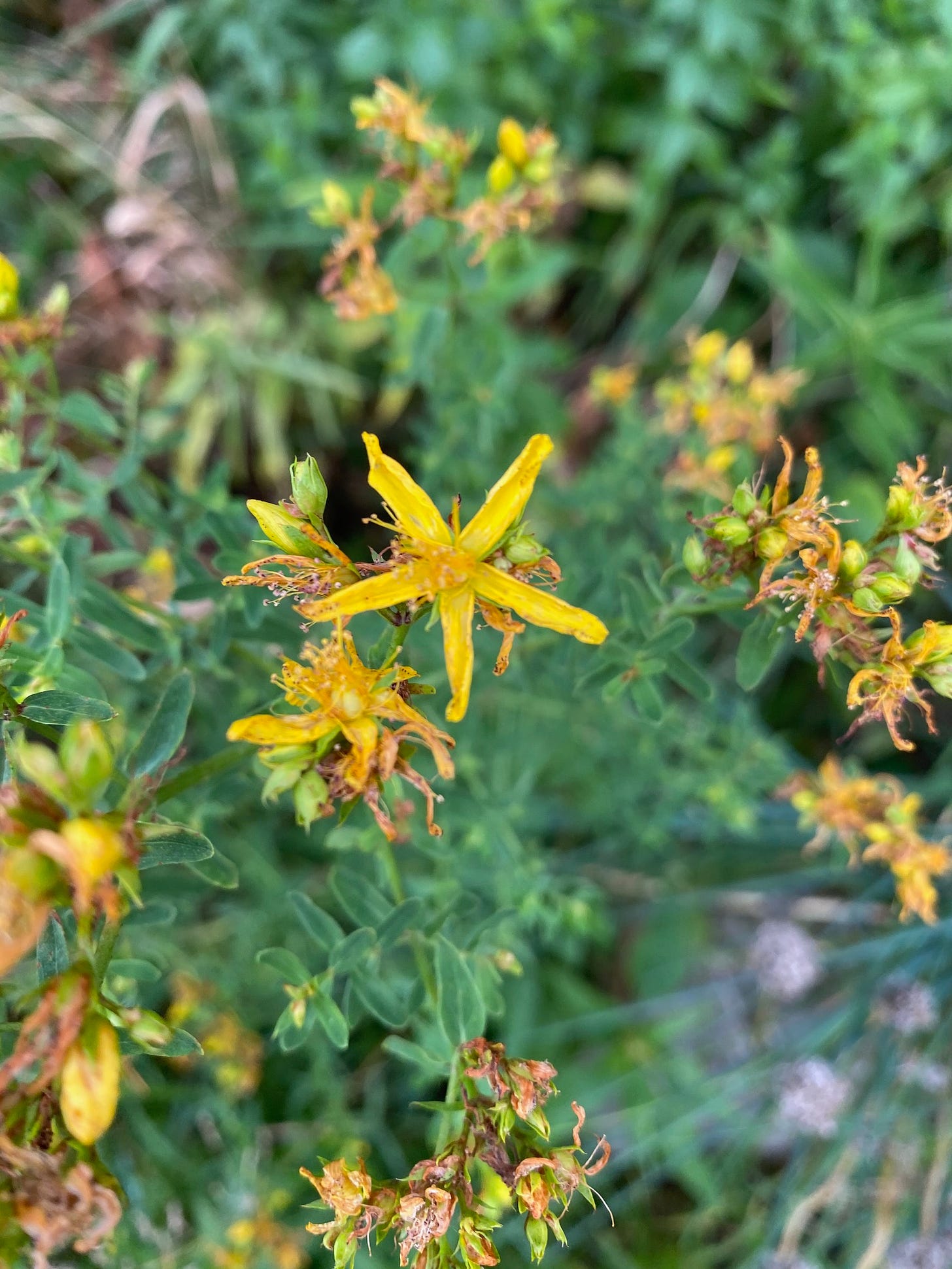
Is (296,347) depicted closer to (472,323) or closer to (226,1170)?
(472,323)

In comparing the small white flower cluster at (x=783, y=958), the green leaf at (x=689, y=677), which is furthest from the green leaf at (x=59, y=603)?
the small white flower cluster at (x=783, y=958)

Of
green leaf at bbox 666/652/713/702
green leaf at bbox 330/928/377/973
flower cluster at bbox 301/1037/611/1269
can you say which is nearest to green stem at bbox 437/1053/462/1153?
flower cluster at bbox 301/1037/611/1269

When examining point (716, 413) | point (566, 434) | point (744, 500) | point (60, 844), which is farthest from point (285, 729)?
point (566, 434)

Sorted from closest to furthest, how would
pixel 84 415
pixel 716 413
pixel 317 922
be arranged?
1. pixel 317 922
2. pixel 84 415
3. pixel 716 413

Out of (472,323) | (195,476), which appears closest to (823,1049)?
(472,323)

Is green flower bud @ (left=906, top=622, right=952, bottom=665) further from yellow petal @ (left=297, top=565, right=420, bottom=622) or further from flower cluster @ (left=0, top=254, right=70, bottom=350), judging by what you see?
flower cluster @ (left=0, top=254, right=70, bottom=350)

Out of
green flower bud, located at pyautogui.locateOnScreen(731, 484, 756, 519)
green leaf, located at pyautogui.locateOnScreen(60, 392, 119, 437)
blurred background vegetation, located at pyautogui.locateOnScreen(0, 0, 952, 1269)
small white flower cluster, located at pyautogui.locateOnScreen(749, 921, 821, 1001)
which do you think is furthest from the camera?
small white flower cluster, located at pyautogui.locateOnScreen(749, 921, 821, 1001)

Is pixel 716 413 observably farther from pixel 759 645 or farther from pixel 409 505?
pixel 409 505
